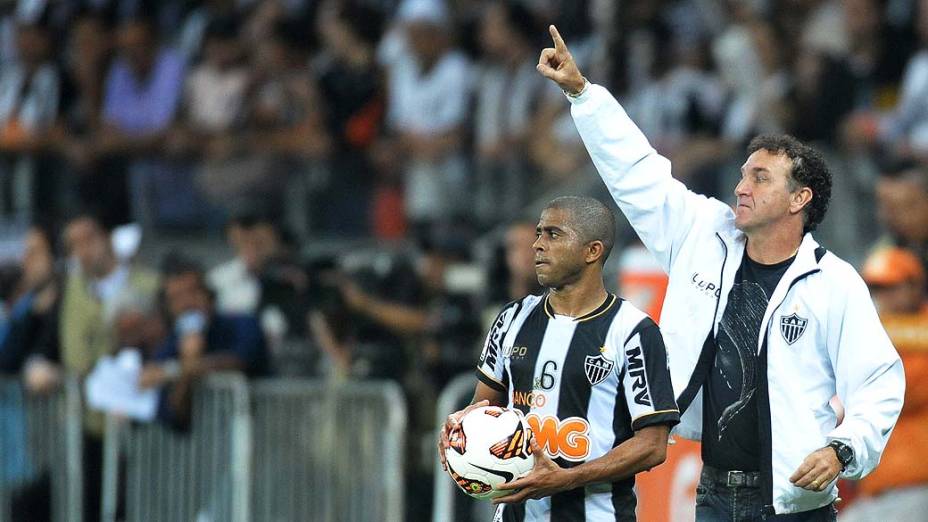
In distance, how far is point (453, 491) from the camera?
1166 centimetres

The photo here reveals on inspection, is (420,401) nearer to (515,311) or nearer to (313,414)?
(313,414)

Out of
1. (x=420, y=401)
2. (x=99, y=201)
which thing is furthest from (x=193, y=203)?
(x=420, y=401)

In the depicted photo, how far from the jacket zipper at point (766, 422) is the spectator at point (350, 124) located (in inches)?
300

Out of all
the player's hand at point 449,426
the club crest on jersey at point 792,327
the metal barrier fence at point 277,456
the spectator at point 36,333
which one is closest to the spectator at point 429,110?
the metal barrier fence at point 277,456

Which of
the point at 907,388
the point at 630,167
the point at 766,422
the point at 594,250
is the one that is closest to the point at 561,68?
the point at 630,167

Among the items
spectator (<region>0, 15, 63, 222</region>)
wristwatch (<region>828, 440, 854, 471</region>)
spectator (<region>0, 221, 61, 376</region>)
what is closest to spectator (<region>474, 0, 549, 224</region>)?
spectator (<region>0, 221, 61, 376</region>)

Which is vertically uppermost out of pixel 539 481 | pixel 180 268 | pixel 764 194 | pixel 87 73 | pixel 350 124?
pixel 87 73

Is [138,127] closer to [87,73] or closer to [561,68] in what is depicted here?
[87,73]

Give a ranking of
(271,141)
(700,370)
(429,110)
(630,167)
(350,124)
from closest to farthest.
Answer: (700,370) → (630,167) → (429,110) → (350,124) → (271,141)

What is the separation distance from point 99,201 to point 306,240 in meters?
2.06

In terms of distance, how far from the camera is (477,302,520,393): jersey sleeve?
23.4 feet

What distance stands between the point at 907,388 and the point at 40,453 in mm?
6509

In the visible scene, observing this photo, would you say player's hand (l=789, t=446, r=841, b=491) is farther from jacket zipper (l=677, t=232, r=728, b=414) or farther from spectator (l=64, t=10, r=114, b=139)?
spectator (l=64, t=10, r=114, b=139)

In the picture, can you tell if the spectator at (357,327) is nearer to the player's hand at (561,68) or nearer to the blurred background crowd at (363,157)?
the blurred background crowd at (363,157)
